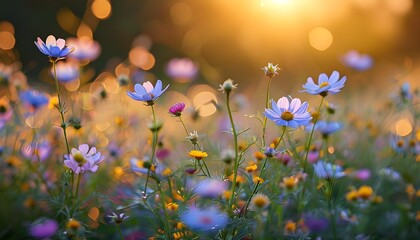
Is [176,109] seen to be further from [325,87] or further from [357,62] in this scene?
[357,62]

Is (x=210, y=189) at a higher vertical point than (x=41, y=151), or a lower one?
lower

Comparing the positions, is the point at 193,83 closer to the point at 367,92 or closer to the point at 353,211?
the point at 367,92

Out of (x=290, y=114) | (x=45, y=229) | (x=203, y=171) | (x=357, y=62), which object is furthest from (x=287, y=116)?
(x=357, y=62)

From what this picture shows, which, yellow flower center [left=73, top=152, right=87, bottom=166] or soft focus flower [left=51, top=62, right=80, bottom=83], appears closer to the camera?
yellow flower center [left=73, top=152, right=87, bottom=166]

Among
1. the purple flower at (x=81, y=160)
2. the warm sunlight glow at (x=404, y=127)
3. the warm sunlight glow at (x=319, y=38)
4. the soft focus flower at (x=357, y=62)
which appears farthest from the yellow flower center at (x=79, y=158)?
the warm sunlight glow at (x=319, y=38)

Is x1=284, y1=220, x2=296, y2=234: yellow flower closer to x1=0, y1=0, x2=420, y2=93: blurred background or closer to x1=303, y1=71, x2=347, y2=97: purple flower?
x1=303, y1=71, x2=347, y2=97: purple flower

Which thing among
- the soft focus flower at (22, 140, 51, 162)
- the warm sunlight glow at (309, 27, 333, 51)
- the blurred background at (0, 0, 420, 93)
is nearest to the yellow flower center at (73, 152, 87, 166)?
the soft focus flower at (22, 140, 51, 162)

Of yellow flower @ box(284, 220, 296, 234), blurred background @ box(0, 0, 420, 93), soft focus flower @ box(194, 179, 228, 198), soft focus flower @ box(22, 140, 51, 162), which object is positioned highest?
blurred background @ box(0, 0, 420, 93)

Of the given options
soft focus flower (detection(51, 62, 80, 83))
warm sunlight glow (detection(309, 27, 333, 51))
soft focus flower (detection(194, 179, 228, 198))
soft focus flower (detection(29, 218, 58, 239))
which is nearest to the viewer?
soft focus flower (detection(194, 179, 228, 198))
